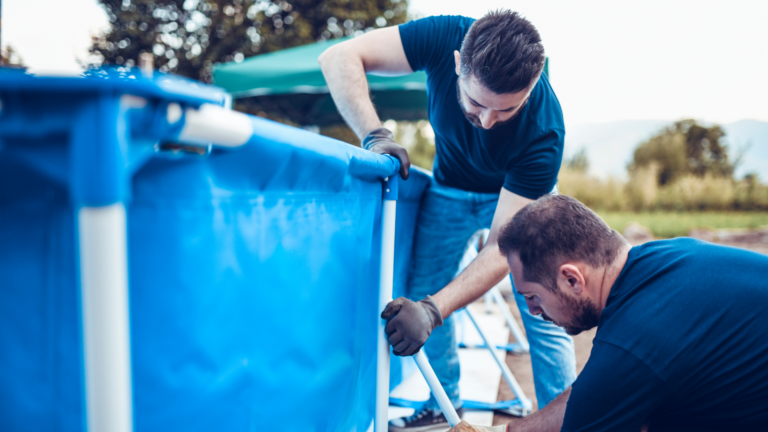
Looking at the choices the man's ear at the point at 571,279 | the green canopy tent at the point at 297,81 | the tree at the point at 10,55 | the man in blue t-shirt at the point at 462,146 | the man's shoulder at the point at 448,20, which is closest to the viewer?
the man's ear at the point at 571,279

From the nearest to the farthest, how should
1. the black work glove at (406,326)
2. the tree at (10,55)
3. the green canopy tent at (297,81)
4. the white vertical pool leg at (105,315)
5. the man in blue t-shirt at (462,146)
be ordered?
the white vertical pool leg at (105,315) < the black work glove at (406,326) < the man in blue t-shirt at (462,146) < the green canopy tent at (297,81) < the tree at (10,55)

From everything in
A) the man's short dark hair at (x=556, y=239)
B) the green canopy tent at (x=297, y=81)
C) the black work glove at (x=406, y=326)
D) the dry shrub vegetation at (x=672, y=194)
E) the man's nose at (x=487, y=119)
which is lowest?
the dry shrub vegetation at (x=672, y=194)

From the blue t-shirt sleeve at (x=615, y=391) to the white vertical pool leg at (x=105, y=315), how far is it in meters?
0.85

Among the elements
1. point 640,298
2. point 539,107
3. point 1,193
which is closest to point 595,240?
point 640,298

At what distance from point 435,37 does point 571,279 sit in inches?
41.3

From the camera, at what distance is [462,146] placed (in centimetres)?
176

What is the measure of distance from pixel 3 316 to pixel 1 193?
148 mm

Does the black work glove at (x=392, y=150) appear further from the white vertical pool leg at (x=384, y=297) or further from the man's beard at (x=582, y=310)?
the man's beard at (x=582, y=310)

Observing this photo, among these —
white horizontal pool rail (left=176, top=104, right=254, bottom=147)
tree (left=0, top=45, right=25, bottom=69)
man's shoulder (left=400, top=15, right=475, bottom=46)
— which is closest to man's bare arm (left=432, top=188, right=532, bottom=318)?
man's shoulder (left=400, top=15, right=475, bottom=46)

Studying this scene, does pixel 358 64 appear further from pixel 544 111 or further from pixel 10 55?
pixel 10 55

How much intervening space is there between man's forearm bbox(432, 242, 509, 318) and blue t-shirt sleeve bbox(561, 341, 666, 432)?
48cm

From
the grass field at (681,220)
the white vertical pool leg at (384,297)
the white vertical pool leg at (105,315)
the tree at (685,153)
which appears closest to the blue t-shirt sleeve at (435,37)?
the white vertical pool leg at (384,297)

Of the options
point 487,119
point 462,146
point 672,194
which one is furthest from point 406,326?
point 672,194

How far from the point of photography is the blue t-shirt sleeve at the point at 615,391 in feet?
2.97
